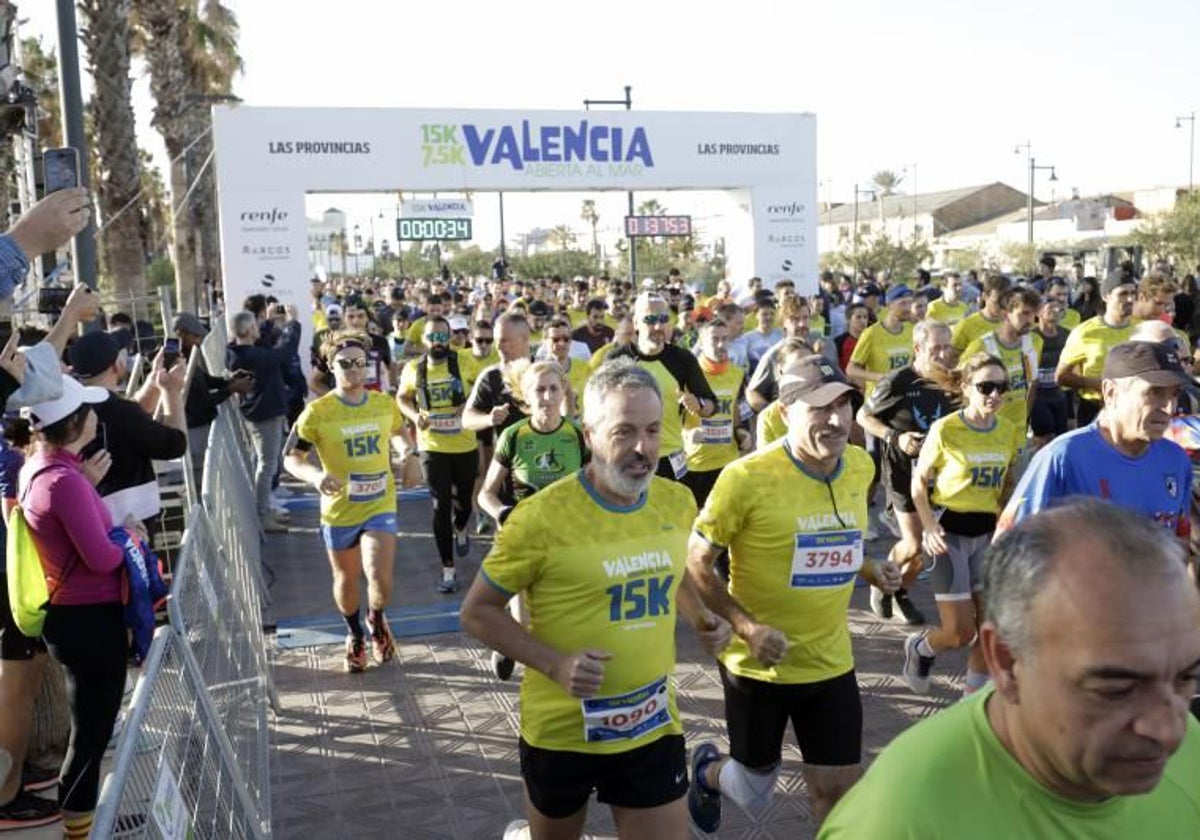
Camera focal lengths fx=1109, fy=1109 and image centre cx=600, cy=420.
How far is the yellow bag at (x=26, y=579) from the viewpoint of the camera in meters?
4.34

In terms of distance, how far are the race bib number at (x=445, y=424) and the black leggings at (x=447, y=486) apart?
19cm

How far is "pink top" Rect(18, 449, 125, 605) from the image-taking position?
4238 millimetres

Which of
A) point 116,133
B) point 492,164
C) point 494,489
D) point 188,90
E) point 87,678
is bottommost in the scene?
point 87,678

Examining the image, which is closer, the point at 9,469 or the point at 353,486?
the point at 9,469

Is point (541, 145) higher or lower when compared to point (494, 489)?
higher

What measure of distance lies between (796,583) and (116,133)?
1698 cm

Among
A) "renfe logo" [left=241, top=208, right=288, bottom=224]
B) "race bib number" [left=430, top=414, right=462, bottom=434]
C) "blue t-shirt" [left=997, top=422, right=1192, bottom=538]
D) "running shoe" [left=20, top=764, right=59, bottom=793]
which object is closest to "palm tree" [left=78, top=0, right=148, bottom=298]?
"renfe logo" [left=241, top=208, right=288, bottom=224]

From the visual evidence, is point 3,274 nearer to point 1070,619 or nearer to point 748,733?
point 748,733

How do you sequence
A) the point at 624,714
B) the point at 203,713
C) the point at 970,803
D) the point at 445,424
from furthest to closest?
the point at 445,424 → the point at 203,713 → the point at 624,714 → the point at 970,803

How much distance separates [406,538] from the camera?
10.4 meters

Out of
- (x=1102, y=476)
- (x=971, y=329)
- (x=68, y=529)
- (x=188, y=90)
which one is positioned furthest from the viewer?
(x=188, y=90)

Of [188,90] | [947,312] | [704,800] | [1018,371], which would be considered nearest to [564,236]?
[188,90]

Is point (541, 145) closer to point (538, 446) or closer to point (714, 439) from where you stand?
point (714, 439)

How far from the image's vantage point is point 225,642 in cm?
479
